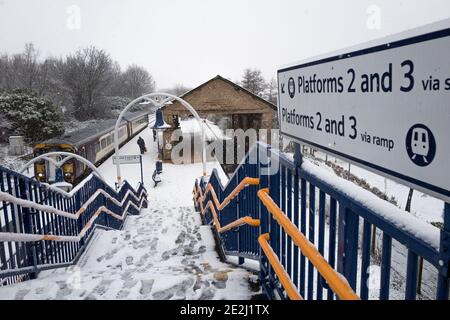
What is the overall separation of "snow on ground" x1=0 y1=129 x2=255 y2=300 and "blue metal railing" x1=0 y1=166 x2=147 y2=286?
0.63 feet

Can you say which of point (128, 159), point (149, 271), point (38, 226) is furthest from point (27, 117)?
point (149, 271)

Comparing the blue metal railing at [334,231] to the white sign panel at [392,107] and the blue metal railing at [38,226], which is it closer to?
the white sign panel at [392,107]

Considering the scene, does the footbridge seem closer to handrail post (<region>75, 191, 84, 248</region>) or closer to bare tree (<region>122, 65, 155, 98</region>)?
handrail post (<region>75, 191, 84, 248</region>)

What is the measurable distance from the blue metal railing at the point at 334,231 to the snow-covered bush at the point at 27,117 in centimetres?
3082

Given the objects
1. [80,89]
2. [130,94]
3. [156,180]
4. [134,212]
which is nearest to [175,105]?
[156,180]

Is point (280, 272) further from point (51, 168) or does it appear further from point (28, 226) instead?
point (51, 168)

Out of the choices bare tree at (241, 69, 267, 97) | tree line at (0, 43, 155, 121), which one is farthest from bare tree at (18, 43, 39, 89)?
bare tree at (241, 69, 267, 97)

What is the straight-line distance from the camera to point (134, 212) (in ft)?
42.4

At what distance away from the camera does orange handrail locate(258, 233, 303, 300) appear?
2430mm

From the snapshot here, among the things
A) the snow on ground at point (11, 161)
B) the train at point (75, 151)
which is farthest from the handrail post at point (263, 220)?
the snow on ground at point (11, 161)

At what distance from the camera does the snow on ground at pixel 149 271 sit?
3.74m

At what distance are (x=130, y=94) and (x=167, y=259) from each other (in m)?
88.5

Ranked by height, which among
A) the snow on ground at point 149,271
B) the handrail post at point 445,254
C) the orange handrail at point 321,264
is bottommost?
the snow on ground at point 149,271

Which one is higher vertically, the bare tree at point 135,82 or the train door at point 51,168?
the bare tree at point 135,82
